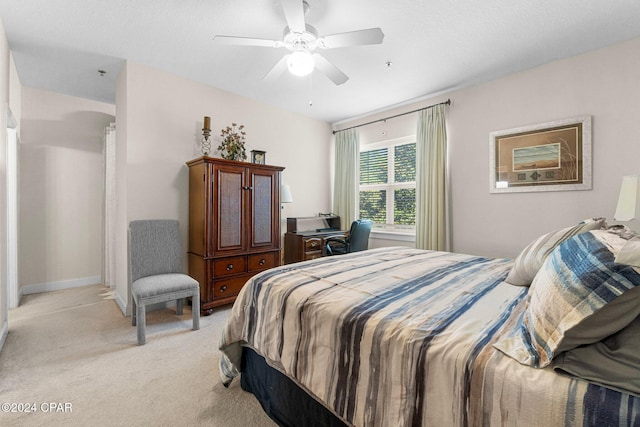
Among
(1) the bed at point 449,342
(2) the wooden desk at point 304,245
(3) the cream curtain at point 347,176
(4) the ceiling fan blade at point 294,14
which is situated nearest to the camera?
(1) the bed at point 449,342

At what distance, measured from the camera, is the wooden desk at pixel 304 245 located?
398 cm

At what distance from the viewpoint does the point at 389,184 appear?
14.3ft

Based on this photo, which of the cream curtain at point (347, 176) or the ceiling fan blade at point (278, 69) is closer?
the ceiling fan blade at point (278, 69)

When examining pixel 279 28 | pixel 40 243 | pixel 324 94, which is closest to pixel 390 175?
pixel 324 94

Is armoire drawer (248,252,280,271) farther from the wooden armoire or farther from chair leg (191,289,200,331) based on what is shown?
chair leg (191,289,200,331)

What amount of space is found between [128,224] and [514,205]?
417cm

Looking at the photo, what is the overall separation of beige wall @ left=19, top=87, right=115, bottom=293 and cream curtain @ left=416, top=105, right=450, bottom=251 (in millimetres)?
4502

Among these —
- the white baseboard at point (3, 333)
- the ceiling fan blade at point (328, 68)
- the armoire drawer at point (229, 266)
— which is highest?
the ceiling fan blade at point (328, 68)

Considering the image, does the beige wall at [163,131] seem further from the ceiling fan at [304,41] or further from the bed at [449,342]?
the bed at [449,342]

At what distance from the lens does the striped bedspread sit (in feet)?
2.39

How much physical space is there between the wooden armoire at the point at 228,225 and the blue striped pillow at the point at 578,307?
2.74 m

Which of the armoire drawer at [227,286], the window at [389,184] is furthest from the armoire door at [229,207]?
the window at [389,184]

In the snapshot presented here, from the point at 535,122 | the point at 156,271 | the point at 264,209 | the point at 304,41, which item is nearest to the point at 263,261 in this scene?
the point at 264,209

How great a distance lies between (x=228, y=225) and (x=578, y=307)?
2.92 metres
